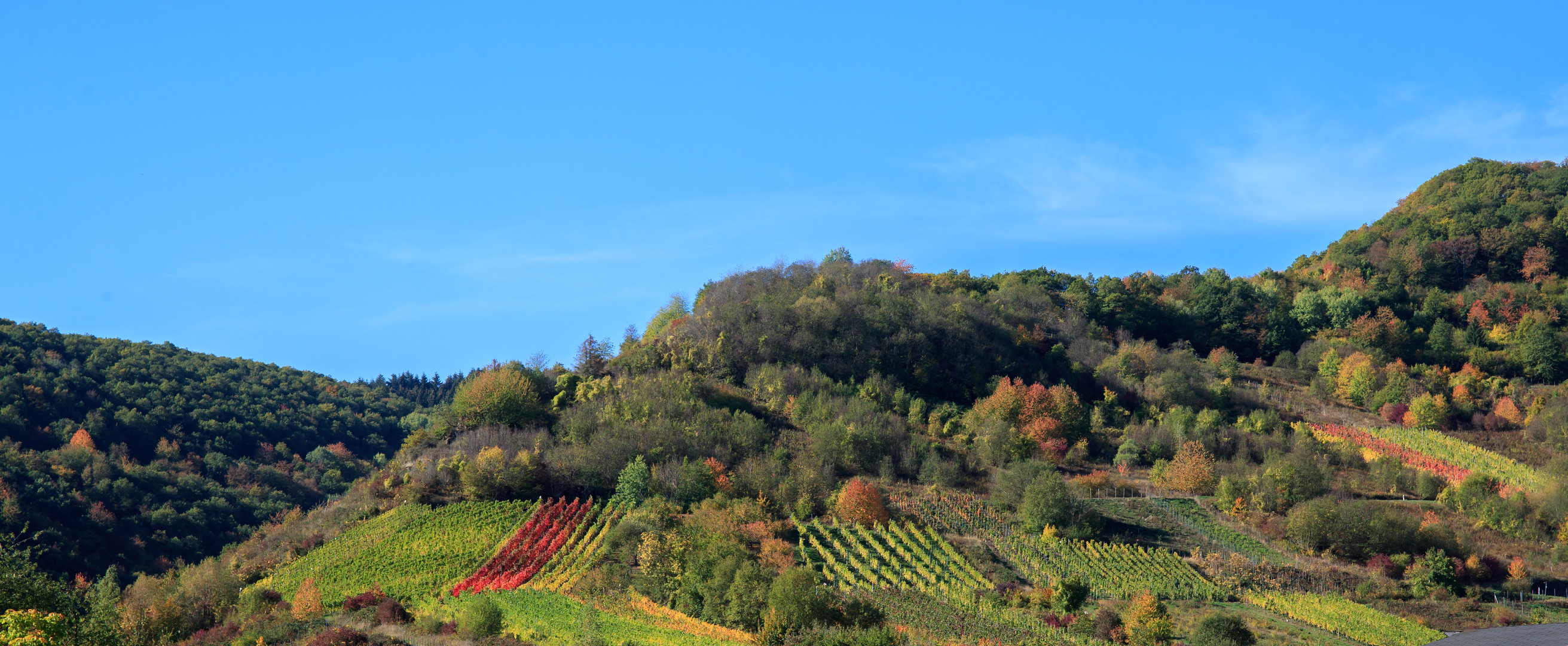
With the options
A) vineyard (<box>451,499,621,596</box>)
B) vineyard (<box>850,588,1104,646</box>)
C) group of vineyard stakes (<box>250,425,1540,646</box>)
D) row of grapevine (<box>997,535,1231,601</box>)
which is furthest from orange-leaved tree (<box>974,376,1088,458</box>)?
vineyard (<box>451,499,621,596</box>)

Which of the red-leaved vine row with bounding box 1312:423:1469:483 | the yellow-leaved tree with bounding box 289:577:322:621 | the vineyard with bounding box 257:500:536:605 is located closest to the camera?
the yellow-leaved tree with bounding box 289:577:322:621

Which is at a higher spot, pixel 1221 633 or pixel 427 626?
pixel 427 626

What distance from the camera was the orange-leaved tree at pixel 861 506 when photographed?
4560 cm

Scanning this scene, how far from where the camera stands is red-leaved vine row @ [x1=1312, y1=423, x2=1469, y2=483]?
52772 millimetres

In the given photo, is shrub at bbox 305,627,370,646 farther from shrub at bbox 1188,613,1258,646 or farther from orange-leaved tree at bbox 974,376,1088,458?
orange-leaved tree at bbox 974,376,1088,458

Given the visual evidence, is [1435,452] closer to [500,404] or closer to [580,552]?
[580,552]

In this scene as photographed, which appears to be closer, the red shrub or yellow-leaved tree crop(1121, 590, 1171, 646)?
yellow-leaved tree crop(1121, 590, 1171, 646)

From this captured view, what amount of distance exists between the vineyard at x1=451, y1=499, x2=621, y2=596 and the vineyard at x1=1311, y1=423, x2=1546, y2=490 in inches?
1469

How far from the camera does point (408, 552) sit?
43.7 meters

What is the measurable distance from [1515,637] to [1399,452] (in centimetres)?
2461

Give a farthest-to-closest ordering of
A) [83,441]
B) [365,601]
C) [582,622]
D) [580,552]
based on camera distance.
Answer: [83,441]
[580,552]
[365,601]
[582,622]

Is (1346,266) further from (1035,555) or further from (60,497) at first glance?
(60,497)

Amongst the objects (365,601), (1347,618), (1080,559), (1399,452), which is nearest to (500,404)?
(365,601)

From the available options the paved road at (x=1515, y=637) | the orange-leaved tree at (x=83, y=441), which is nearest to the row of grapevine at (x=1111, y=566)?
the paved road at (x=1515, y=637)
